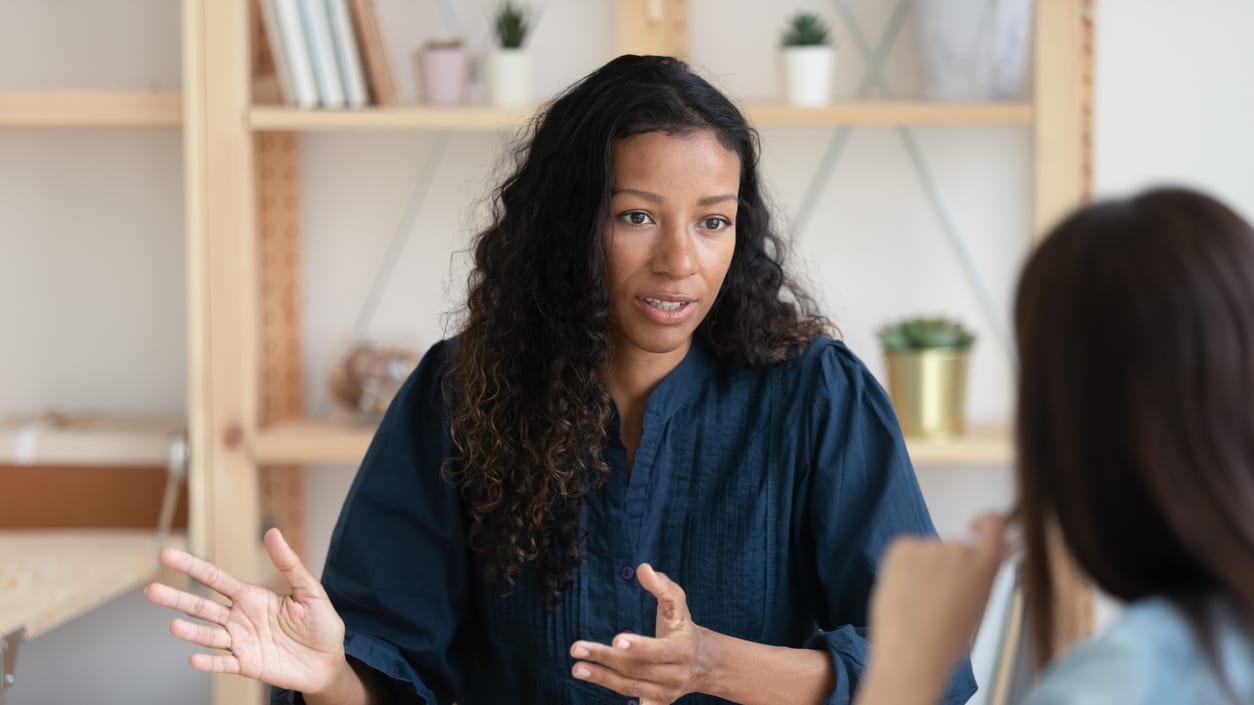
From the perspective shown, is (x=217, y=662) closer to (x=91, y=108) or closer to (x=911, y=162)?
(x=91, y=108)

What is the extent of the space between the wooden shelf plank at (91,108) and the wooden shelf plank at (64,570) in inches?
28.4

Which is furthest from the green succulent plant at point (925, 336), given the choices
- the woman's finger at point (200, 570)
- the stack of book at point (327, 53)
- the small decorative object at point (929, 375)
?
the woman's finger at point (200, 570)

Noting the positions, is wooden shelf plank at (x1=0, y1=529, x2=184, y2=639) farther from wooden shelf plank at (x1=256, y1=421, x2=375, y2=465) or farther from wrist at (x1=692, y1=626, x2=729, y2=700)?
wrist at (x1=692, y1=626, x2=729, y2=700)

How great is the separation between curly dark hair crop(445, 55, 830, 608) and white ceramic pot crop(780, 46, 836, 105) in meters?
0.73

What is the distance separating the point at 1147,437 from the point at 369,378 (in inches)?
69.0

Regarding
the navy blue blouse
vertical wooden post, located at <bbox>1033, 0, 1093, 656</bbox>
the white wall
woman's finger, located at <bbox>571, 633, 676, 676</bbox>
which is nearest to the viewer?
woman's finger, located at <bbox>571, 633, 676, 676</bbox>

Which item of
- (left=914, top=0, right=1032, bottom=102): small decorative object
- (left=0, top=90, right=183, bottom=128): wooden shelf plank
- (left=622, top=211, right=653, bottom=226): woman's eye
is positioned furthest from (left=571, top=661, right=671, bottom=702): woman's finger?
(left=0, top=90, right=183, bottom=128): wooden shelf plank

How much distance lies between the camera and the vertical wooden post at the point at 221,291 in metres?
2.18

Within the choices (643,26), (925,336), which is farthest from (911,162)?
(643,26)

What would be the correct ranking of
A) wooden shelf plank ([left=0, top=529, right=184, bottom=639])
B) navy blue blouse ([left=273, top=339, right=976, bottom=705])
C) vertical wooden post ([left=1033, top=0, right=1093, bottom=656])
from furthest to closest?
vertical wooden post ([left=1033, top=0, right=1093, bottom=656])
wooden shelf plank ([left=0, top=529, right=184, bottom=639])
navy blue blouse ([left=273, top=339, right=976, bottom=705])

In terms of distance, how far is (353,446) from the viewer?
2.22 m

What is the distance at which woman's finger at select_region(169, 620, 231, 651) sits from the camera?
3.83 feet

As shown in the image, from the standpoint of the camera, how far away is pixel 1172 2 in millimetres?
2350

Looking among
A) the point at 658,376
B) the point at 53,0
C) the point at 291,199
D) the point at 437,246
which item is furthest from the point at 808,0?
the point at 53,0
